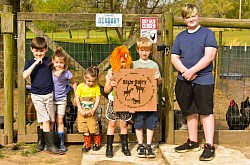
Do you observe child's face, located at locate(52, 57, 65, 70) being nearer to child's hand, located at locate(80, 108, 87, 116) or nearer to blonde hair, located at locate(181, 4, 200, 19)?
child's hand, located at locate(80, 108, 87, 116)

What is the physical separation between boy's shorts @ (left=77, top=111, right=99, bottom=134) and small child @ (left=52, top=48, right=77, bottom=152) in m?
0.28

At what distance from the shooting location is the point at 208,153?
521cm

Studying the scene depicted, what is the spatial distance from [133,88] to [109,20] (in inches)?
38.8

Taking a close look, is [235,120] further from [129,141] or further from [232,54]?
[232,54]

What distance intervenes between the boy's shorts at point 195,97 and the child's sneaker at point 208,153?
1.38 ft

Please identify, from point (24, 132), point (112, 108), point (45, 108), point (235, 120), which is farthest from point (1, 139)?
point (235, 120)

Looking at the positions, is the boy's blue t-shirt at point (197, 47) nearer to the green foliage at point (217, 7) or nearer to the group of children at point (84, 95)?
the group of children at point (84, 95)

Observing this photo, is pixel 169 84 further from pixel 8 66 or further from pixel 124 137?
pixel 8 66

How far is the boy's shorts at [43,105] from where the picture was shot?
5.53m

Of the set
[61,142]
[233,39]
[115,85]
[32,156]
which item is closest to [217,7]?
[233,39]

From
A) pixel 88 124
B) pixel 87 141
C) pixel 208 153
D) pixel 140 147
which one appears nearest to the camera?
pixel 208 153

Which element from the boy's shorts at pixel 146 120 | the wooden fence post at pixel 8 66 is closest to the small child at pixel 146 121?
the boy's shorts at pixel 146 120

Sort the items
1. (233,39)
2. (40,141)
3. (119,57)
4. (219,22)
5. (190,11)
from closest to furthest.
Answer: (190,11)
(119,57)
(40,141)
(219,22)
(233,39)

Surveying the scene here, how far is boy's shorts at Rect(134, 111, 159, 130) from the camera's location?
5.47 m
